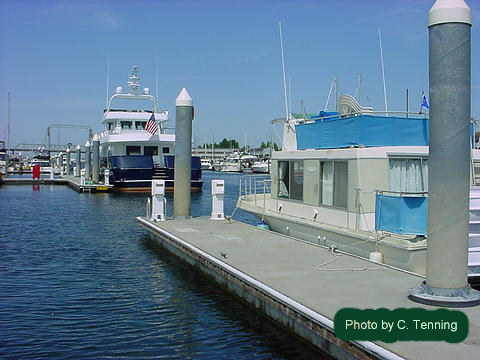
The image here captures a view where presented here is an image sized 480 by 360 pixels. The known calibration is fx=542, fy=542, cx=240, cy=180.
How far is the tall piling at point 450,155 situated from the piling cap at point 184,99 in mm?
11915

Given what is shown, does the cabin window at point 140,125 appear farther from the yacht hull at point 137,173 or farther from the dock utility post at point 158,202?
the dock utility post at point 158,202

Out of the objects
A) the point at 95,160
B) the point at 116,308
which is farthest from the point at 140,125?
the point at 116,308

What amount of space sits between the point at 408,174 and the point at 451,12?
5.79 meters

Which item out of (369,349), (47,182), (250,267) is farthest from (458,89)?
(47,182)

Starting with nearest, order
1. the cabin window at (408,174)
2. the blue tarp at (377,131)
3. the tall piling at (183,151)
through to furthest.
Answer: the cabin window at (408,174) → the blue tarp at (377,131) → the tall piling at (183,151)

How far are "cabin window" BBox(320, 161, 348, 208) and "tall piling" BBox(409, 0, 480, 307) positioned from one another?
5581 mm

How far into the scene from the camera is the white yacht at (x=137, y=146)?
42375 millimetres

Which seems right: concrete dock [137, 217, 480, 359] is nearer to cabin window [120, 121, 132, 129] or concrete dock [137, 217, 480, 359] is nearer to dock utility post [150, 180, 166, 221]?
dock utility post [150, 180, 166, 221]

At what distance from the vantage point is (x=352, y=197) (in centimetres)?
1252

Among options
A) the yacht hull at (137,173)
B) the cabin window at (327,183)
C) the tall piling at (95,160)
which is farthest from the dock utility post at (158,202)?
the tall piling at (95,160)

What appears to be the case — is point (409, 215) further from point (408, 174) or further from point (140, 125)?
point (140, 125)

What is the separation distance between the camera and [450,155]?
7.13 meters

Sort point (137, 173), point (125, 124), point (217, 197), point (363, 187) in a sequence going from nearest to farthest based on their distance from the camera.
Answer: point (363, 187) < point (217, 197) < point (137, 173) < point (125, 124)

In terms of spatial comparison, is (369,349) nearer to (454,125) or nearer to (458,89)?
(454,125)
